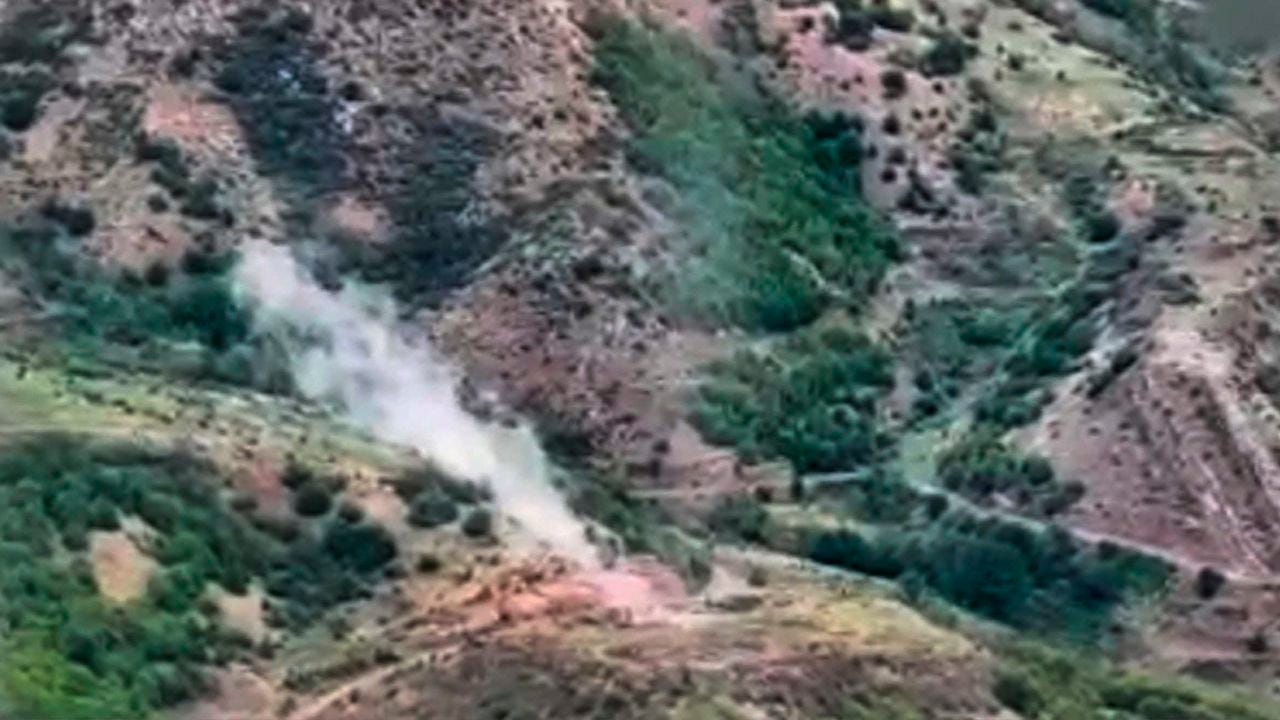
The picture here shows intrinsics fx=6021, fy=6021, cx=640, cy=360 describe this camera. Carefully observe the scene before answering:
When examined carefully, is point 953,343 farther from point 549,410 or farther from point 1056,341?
point 549,410

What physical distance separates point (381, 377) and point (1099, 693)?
1090 inches

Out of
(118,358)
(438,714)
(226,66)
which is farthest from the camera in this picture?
(226,66)

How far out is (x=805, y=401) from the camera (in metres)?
192

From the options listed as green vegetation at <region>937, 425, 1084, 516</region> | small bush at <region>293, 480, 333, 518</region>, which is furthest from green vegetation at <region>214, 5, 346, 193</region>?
green vegetation at <region>937, 425, 1084, 516</region>

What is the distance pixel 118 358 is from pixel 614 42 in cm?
2412

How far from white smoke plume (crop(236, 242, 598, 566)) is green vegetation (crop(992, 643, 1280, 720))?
52.2 feet

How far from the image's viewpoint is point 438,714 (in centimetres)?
15962

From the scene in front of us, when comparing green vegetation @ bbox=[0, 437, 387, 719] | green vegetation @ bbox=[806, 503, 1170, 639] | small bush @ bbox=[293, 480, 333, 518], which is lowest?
green vegetation @ bbox=[806, 503, 1170, 639]

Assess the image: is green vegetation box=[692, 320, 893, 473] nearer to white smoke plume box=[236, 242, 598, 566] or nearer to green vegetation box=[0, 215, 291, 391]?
white smoke plume box=[236, 242, 598, 566]

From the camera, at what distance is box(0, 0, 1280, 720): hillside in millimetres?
166000

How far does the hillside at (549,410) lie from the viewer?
166m

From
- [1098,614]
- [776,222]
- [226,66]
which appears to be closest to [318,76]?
[226,66]

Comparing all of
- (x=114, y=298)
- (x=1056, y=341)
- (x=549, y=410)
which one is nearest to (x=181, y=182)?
(x=114, y=298)

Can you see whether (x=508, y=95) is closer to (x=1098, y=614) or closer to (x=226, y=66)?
(x=226, y=66)
